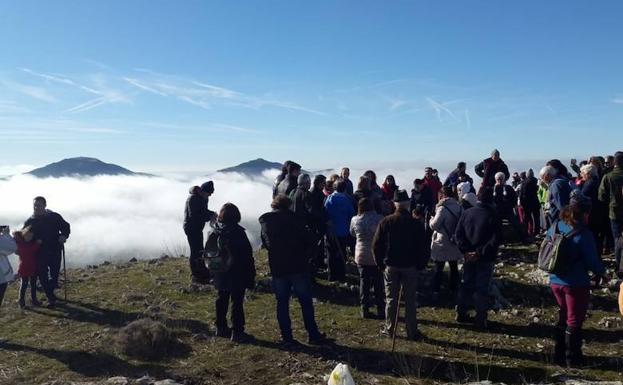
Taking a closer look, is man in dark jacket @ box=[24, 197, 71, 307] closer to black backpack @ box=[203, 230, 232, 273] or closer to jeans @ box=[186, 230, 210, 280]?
jeans @ box=[186, 230, 210, 280]

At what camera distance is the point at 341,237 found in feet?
36.0

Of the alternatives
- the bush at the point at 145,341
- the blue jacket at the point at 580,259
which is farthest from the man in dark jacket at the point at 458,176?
the bush at the point at 145,341

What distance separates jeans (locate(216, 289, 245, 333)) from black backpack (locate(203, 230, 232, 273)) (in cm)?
46

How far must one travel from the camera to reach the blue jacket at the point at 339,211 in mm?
10648

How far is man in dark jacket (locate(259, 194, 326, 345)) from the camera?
795cm

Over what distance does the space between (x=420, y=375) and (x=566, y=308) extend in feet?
7.32

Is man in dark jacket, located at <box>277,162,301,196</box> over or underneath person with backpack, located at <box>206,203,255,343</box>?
over

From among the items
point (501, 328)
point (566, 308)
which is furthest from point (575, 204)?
point (501, 328)

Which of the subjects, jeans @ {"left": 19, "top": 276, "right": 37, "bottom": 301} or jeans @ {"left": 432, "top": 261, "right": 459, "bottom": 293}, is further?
jeans @ {"left": 19, "top": 276, "right": 37, "bottom": 301}

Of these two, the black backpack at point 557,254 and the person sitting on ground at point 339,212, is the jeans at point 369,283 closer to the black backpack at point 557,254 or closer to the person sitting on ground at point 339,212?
the person sitting on ground at point 339,212

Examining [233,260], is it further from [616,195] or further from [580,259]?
[616,195]

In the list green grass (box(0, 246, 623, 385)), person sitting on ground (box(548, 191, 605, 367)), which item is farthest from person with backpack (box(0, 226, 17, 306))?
person sitting on ground (box(548, 191, 605, 367))

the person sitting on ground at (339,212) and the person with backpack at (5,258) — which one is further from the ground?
the person sitting on ground at (339,212)

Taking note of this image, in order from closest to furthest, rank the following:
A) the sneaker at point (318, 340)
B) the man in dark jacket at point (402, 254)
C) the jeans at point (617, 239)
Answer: the man in dark jacket at point (402, 254)
the sneaker at point (318, 340)
the jeans at point (617, 239)
